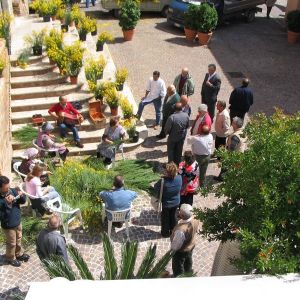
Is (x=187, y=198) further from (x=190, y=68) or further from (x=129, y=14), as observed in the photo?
(x=129, y=14)

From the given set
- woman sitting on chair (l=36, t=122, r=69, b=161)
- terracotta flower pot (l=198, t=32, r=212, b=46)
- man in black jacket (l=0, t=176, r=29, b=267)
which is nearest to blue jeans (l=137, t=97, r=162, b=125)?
woman sitting on chair (l=36, t=122, r=69, b=161)

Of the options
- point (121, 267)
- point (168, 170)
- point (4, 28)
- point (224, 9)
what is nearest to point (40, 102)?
point (4, 28)

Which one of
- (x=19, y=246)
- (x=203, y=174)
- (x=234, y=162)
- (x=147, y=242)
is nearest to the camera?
(x=234, y=162)

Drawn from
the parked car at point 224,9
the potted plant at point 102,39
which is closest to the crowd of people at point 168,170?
the potted plant at point 102,39

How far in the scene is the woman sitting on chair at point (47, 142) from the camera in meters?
9.34

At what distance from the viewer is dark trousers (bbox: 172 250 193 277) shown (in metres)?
6.77

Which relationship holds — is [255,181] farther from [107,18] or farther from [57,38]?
[107,18]

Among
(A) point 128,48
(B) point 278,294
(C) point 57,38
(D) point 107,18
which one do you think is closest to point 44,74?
(C) point 57,38

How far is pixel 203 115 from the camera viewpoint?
9391 mm

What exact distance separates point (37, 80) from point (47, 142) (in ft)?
10.6

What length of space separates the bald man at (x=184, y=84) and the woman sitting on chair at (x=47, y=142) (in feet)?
10.3

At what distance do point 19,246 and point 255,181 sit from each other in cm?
434

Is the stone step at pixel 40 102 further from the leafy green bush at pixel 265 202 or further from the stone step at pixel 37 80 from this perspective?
the leafy green bush at pixel 265 202

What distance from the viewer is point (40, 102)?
11438mm
